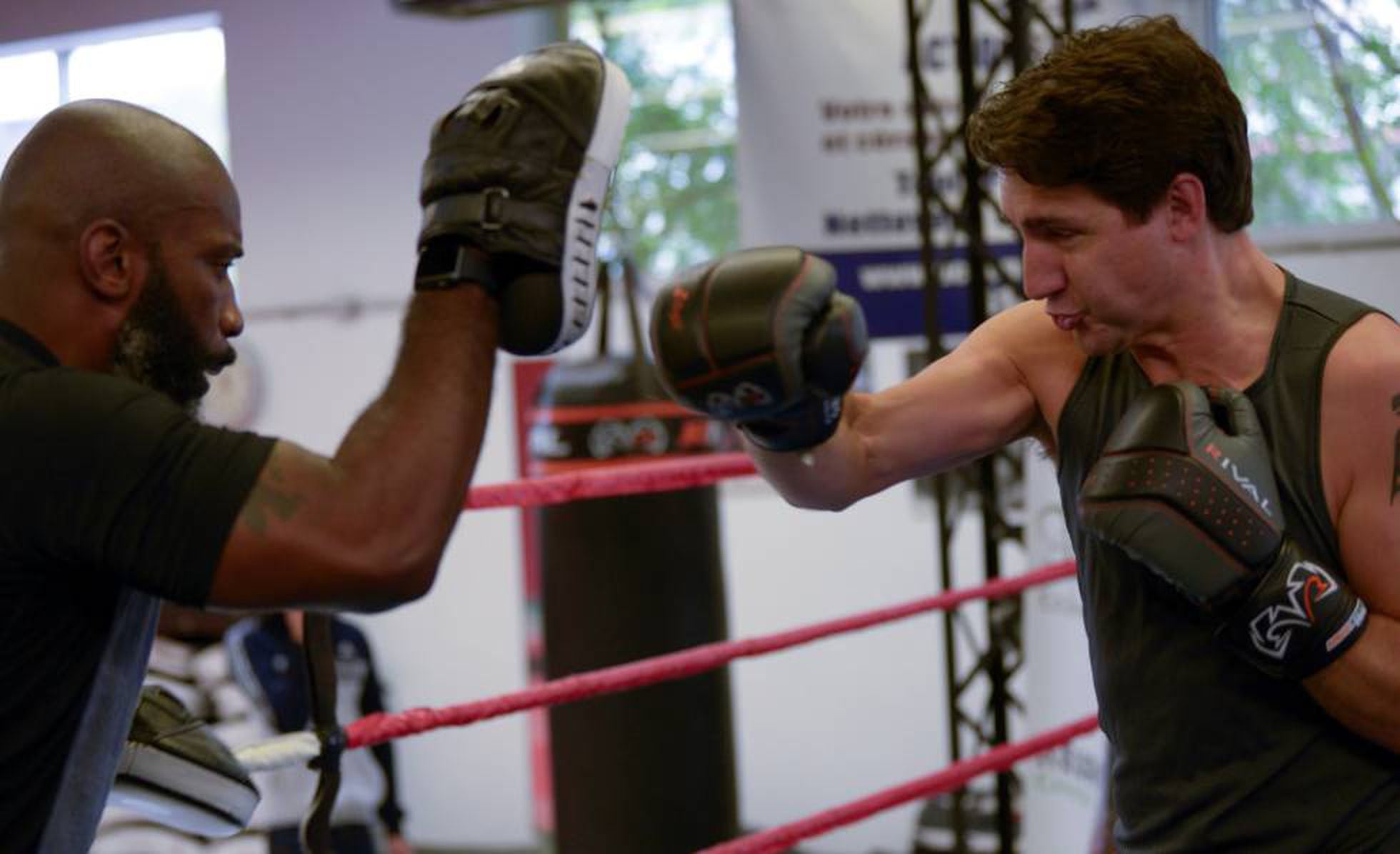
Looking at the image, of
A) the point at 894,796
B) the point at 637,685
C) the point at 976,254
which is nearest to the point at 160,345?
the point at 637,685

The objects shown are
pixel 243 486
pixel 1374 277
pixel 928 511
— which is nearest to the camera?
pixel 243 486

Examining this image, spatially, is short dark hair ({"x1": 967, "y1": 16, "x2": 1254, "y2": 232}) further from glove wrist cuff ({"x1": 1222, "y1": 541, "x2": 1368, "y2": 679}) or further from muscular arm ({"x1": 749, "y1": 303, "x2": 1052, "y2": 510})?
glove wrist cuff ({"x1": 1222, "y1": 541, "x2": 1368, "y2": 679})

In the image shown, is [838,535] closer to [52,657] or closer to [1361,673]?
[1361,673]

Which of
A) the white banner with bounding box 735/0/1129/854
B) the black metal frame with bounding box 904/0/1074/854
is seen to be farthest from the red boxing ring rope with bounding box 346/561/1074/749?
the white banner with bounding box 735/0/1129/854

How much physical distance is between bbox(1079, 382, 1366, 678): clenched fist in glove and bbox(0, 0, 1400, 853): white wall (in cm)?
404

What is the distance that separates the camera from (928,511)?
533 cm

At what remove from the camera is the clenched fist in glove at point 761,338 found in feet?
3.95

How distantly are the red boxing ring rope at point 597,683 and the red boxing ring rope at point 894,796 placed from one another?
23 centimetres

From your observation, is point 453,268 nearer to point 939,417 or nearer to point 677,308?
point 677,308

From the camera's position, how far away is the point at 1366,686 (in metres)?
1.24

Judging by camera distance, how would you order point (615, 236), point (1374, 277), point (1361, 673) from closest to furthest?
point (1361, 673)
point (1374, 277)
point (615, 236)

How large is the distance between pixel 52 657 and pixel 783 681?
481cm

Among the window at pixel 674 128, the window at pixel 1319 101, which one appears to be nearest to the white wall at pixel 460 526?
the window at pixel 674 128

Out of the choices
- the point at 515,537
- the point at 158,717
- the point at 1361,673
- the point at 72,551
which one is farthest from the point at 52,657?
the point at 515,537
